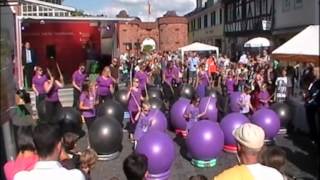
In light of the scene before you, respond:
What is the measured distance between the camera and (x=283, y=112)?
42.0 feet

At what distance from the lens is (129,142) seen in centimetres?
1258

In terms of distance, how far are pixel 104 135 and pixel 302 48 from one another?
168 inches

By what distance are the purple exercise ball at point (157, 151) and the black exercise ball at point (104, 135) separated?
1.59m

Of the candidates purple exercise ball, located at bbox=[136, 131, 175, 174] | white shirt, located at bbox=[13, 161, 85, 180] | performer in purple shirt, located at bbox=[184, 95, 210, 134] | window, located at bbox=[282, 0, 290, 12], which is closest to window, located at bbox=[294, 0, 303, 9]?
window, located at bbox=[282, 0, 290, 12]

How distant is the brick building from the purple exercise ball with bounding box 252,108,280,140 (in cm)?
5964

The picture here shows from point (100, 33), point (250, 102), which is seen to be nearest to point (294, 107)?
point (250, 102)

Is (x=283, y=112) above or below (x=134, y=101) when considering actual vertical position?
below

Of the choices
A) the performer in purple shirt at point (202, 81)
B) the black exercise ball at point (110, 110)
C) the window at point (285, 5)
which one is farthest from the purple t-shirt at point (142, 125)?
the window at point (285, 5)

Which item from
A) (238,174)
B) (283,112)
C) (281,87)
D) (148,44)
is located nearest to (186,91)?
(281,87)

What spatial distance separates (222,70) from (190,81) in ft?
6.86

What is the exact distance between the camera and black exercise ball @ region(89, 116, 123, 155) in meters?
10.3

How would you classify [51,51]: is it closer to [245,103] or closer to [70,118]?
[70,118]

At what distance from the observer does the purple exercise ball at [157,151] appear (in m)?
8.68

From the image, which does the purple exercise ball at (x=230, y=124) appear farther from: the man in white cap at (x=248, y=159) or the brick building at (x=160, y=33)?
the brick building at (x=160, y=33)
